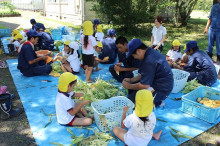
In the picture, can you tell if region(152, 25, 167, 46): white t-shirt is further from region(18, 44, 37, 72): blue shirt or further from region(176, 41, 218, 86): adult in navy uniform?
region(18, 44, 37, 72): blue shirt

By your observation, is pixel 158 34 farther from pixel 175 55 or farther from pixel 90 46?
pixel 90 46

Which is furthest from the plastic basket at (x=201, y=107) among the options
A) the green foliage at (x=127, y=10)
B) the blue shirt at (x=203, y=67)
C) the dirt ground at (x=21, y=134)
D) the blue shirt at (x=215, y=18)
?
the green foliage at (x=127, y=10)

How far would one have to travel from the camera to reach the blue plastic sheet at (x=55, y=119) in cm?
316

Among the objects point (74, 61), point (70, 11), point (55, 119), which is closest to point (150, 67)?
point (55, 119)

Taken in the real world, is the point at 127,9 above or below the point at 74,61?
above

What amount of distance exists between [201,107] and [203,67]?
1.65 metres

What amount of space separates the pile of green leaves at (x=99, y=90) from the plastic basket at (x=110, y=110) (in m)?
0.42

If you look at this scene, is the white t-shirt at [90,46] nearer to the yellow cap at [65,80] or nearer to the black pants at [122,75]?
the black pants at [122,75]

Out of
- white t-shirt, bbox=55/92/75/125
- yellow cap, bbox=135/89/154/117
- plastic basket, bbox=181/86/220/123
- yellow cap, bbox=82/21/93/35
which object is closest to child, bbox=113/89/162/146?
yellow cap, bbox=135/89/154/117

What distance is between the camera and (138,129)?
258cm

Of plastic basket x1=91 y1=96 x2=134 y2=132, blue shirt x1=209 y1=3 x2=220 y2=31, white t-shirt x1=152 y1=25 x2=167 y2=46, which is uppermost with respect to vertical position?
blue shirt x1=209 y1=3 x2=220 y2=31

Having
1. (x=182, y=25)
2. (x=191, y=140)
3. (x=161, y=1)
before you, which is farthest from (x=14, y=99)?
(x=182, y=25)

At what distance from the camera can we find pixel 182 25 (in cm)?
1577

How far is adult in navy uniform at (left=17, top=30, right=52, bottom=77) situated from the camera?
535 cm
